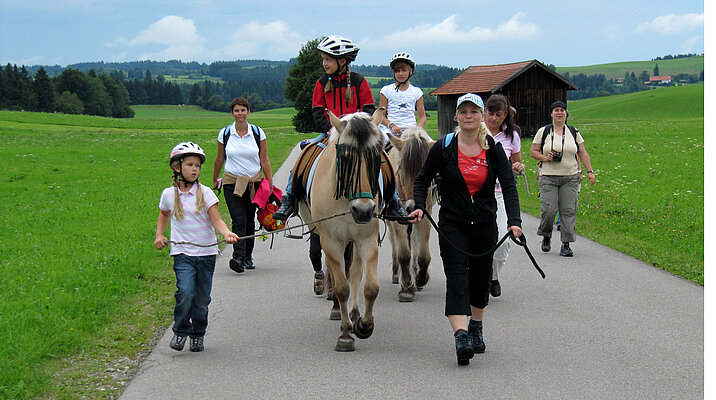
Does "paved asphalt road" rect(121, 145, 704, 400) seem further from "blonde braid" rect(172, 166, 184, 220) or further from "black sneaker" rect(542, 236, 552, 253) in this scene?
"black sneaker" rect(542, 236, 552, 253)

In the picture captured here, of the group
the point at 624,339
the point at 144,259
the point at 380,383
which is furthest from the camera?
the point at 144,259

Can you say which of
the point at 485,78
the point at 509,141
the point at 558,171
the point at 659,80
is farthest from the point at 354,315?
the point at 659,80

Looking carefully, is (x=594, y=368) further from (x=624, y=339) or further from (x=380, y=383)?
(x=380, y=383)

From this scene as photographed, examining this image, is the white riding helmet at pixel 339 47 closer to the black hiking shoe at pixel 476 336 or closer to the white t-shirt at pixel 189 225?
the white t-shirt at pixel 189 225

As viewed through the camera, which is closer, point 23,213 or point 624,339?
point 624,339

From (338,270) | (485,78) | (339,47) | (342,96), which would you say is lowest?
(338,270)

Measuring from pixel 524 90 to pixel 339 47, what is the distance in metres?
48.4

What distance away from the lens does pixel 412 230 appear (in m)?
8.53

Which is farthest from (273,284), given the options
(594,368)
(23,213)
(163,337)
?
(23,213)

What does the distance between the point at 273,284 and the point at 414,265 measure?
181cm

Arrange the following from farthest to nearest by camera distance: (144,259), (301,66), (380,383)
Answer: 1. (301,66)
2. (144,259)
3. (380,383)

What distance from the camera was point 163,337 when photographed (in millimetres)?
6699

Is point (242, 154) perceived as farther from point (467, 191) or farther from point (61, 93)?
point (61, 93)
